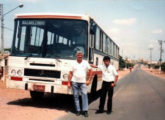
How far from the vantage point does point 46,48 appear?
924cm

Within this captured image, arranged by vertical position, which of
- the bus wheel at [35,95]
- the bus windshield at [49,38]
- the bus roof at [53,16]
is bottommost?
the bus wheel at [35,95]

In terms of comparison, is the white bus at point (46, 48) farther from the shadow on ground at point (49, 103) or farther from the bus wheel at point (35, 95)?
the bus wheel at point (35, 95)

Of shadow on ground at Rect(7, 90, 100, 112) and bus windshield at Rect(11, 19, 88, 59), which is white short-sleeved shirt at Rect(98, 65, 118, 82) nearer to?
bus windshield at Rect(11, 19, 88, 59)

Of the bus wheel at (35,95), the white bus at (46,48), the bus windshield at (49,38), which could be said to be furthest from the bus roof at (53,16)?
the bus wheel at (35,95)

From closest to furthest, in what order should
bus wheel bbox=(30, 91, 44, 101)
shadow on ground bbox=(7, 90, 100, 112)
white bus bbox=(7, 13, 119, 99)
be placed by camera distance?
white bus bbox=(7, 13, 119, 99)
shadow on ground bbox=(7, 90, 100, 112)
bus wheel bbox=(30, 91, 44, 101)

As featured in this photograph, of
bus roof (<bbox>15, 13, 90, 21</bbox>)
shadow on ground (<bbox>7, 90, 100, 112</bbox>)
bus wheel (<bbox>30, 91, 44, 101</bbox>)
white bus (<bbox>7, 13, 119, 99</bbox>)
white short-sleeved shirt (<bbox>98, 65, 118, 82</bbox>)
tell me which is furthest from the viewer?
bus wheel (<bbox>30, 91, 44, 101</bbox>)

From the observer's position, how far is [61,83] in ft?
28.9

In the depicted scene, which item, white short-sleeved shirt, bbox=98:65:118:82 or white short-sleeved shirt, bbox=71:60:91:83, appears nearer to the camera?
white short-sleeved shirt, bbox=71:60:91:83

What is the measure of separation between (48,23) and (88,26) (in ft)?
4.77

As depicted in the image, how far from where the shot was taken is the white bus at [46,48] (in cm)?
891

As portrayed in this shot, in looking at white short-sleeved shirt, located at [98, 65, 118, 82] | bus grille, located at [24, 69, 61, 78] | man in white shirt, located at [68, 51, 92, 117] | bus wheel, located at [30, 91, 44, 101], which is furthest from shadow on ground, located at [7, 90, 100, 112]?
white short-sleeved shirt, located at [98, 65, 118, 82]

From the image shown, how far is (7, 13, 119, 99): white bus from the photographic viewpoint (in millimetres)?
8906

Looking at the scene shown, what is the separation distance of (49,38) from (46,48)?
Answer: 14.9 inches

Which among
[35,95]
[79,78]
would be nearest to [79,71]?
[79,78]
